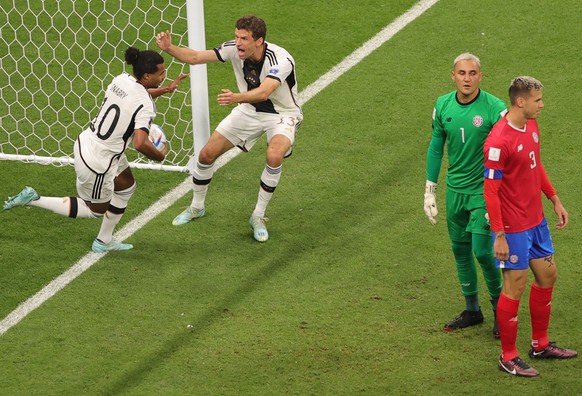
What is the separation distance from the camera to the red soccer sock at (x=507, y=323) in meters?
7.40

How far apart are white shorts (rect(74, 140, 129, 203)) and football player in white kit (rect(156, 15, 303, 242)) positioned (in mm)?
897

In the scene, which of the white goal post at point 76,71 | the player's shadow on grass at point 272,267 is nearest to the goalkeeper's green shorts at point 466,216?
the player's shadow on grass at point 272,267

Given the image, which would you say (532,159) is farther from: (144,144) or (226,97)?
(144,144)

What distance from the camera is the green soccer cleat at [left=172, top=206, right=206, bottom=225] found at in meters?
9.95

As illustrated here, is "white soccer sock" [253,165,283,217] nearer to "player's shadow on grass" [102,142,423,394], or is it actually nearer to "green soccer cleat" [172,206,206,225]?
"player's shadow on grass" [102,142,423,394]

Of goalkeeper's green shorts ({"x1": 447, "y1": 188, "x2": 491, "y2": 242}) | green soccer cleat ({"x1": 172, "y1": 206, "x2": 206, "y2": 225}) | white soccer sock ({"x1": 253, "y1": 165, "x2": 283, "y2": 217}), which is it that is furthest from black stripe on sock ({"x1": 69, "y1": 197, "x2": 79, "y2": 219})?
goalkeeper's green shorts ({"x1": 447, "y1": 188, "x2": 491, "y2": 242})

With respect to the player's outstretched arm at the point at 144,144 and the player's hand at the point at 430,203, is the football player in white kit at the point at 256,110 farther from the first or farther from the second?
the player's hand at the point at 430,203

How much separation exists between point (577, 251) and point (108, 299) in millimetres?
3715

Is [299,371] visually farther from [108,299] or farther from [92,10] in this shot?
[92,10]

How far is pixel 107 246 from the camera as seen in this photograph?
951cm

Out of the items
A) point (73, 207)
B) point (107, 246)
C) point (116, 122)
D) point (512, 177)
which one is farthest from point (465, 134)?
point (73, 207)

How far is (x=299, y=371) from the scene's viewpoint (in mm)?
7711

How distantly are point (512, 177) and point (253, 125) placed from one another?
3.15 m

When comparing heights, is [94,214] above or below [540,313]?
below
